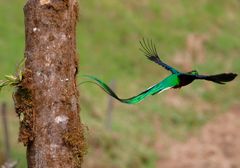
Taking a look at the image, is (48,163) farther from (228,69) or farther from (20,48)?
(228,69)

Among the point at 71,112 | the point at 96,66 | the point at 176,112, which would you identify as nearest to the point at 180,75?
the point at 71,112

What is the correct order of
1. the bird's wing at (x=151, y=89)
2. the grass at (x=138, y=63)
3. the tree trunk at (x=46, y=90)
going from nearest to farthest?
the bird's wing at (x=151, y=89), the tree trunk at (x=46, y=90), the grass at (x=138, y=63)

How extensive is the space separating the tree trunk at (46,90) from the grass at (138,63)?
7583mm

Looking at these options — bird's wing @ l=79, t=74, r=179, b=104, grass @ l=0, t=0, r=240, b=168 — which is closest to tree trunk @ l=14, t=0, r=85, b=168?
bird's wing @ l=79, t=74, r=179, b=104

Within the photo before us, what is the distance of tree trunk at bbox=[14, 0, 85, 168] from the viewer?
15.4ft

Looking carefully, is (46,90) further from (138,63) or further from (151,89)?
(138,63)

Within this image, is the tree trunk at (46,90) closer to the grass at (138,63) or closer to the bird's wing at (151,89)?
the bird's wing at (151,89)

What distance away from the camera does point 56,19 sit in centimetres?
475

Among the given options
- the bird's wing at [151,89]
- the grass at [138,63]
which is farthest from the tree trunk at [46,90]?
the grass at [138,63]

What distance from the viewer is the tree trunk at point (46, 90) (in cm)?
470

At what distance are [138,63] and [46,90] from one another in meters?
16.8

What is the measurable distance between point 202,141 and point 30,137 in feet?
40.8

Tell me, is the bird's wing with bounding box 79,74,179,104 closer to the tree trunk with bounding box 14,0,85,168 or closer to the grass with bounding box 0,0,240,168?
the tree trunk with bounding box 14,0,85,168

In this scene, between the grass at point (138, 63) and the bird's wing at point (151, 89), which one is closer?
the bird's wing at point (151, 89)
